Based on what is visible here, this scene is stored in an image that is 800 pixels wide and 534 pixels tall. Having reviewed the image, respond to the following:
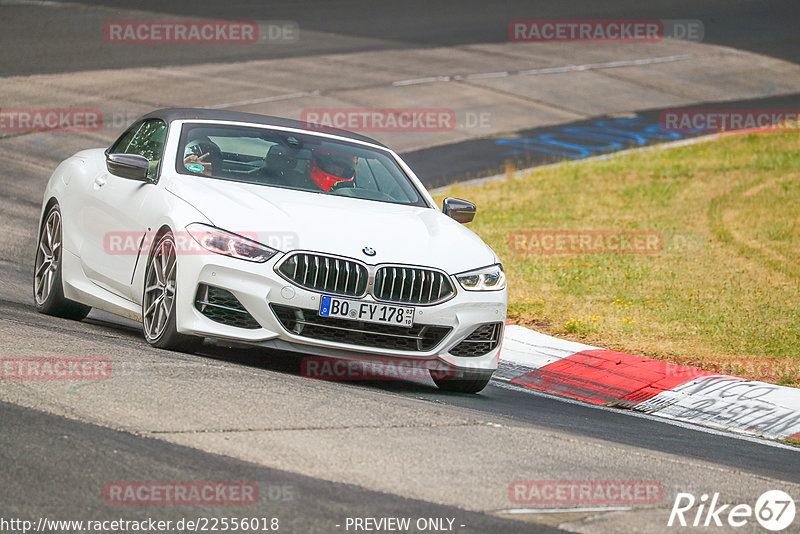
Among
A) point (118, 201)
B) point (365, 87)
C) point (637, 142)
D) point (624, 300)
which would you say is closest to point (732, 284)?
point (624, 300)

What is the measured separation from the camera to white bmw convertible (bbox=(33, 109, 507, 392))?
23.8 feet

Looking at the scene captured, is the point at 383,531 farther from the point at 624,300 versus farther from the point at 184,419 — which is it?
the point at 624,300

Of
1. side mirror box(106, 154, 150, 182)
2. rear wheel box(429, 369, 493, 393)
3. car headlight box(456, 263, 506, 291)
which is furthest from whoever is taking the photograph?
side mirror box(106, 154, 150, 182)

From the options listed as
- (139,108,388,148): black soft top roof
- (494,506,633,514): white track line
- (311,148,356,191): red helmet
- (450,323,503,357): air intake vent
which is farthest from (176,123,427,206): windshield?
(494,506,633,514): white track line

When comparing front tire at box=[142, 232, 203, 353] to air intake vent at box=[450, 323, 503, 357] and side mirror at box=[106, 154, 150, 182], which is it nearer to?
side mirror at box=[106, 154, 150, 182]

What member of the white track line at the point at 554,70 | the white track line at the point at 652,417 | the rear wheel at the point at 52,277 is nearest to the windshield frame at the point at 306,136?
the rear wheel at the point at 52,277

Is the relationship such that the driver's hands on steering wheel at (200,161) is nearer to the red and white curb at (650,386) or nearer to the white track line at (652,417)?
the white track line at (652,417)

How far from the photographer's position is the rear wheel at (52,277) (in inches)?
361

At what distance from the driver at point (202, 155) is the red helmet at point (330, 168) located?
2.23 feet

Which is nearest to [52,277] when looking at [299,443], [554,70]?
[299,443]

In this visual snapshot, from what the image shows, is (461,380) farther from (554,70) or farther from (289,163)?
(554,70)

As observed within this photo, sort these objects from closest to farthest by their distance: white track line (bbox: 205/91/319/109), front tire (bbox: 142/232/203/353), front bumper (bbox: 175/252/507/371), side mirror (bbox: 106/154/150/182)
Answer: front bumper (bbox: 175/252/507/371) < front tire (bbox: 142/232/203/353) < side mirror (bbox: 106/154/150/182) < white track line (bbox: 205/91/319/109)

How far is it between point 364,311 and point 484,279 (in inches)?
38.4

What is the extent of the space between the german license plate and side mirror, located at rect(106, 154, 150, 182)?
1.78m
